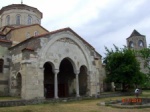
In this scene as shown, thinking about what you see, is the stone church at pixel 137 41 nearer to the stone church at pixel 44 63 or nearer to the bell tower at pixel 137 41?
the bell tower at pixel 137 41

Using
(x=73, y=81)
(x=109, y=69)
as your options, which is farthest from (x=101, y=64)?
(x=73, y=81)

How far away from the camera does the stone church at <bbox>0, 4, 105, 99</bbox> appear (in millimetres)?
19109

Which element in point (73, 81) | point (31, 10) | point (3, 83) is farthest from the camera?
point (31, 10)

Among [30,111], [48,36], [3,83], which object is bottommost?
[30,111]

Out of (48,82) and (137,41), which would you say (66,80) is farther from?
(137,41)

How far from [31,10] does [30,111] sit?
867 inches

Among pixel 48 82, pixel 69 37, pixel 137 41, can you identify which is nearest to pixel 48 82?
pixel 48 82

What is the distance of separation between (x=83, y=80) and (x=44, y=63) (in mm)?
6989

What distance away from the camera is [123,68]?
28.5 metres

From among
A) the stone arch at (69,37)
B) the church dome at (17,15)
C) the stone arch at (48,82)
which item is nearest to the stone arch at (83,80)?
the stone arch at (69,37)

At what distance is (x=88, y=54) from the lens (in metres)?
25.5

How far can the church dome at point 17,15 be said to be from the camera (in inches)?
1213

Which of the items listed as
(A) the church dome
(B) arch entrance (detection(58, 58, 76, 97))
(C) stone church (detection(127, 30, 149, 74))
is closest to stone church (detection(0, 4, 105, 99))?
(B) arch entrance (detection(58, 58, 76, 97))

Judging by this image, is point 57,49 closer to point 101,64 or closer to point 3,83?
point 3,83
